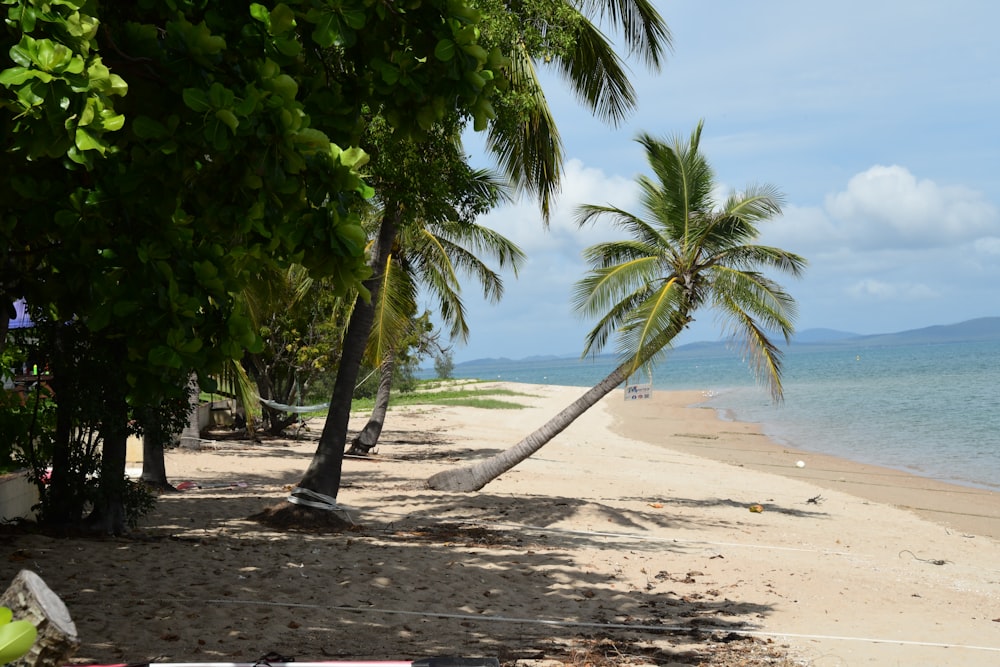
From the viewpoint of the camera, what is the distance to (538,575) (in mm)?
7535

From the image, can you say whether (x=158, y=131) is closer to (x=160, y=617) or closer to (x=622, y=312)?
(x=160, y=617)

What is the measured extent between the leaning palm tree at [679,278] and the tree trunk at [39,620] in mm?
9630

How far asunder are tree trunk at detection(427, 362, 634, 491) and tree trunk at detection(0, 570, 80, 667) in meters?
9.56

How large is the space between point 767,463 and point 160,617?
17.5 m

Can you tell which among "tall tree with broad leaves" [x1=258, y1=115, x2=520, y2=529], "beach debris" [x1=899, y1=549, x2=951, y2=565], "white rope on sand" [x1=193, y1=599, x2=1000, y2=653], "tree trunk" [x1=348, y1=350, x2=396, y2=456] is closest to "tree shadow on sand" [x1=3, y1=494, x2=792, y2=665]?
"white rope on sand" [x1=193, y1=599, x2=1000, y2=653]

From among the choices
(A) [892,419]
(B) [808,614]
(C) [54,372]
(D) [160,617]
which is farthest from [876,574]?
(A) [892,419]

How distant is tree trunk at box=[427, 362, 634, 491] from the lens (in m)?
12.1

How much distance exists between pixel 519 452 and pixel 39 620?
32.0ft

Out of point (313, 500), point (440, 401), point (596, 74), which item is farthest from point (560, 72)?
point (440, 401)

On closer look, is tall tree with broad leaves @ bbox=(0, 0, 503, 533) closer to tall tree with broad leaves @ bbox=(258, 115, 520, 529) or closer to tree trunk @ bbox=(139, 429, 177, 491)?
tall tree with broad leaves @ bbox=(258, 115, 520, 529)

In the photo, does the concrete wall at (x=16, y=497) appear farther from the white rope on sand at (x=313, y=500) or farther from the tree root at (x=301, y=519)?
the white rope on sand at (x=313, y=500)

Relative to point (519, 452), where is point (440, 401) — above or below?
above

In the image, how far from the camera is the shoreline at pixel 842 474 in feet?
45.2

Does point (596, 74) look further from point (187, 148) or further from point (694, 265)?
point (187, 148)
